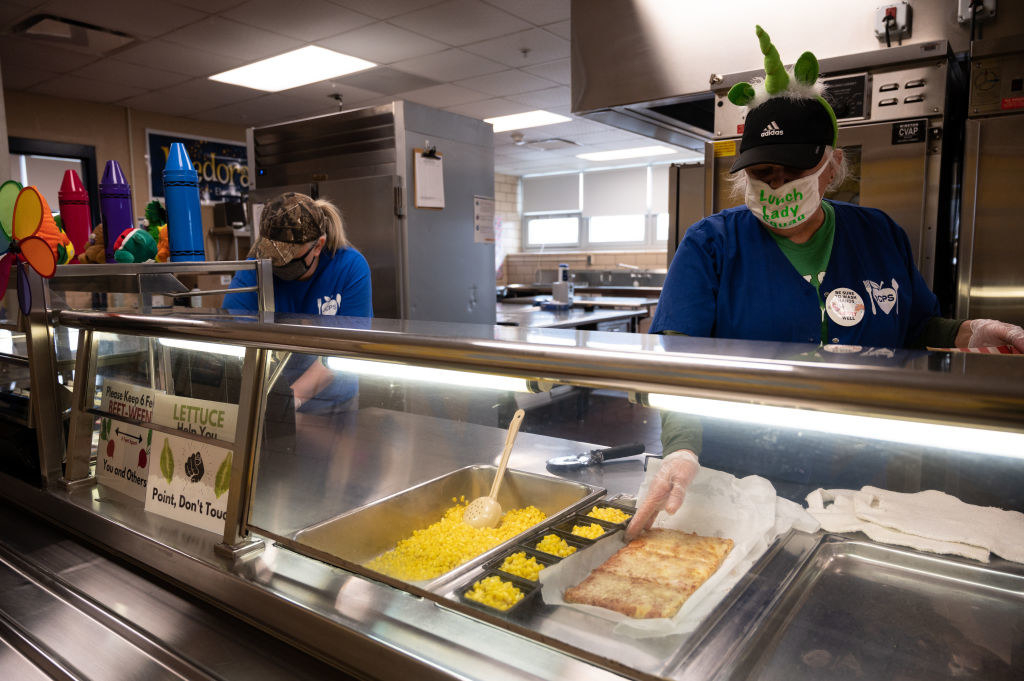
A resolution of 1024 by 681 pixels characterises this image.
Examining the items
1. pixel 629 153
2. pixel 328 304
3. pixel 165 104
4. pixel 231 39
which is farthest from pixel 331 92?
pixel 629 153

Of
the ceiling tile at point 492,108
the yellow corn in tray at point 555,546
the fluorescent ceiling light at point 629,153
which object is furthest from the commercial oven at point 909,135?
the fluorescent ceiling light at point 629,153

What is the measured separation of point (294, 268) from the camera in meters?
2.63

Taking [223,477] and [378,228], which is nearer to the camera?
[223,477]

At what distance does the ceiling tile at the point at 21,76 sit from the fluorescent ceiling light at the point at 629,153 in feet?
24.4

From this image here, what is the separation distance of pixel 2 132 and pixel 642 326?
20.1 feet

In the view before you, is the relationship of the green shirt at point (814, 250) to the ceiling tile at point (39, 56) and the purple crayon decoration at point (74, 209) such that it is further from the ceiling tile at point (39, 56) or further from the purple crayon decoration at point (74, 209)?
the ceiling tile at point (39, 56)

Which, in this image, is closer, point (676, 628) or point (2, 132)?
point (676, 628)

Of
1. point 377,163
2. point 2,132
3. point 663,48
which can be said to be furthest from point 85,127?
point 663,48

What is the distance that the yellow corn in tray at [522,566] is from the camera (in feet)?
3.45

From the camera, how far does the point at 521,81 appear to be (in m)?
6.70

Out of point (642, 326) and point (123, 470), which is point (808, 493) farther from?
point (642, 326)

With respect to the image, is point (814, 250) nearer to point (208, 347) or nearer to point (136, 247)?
point (208, 347)

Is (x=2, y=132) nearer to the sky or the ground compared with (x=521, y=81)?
nearer to the ground

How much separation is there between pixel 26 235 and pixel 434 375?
1092 mm
